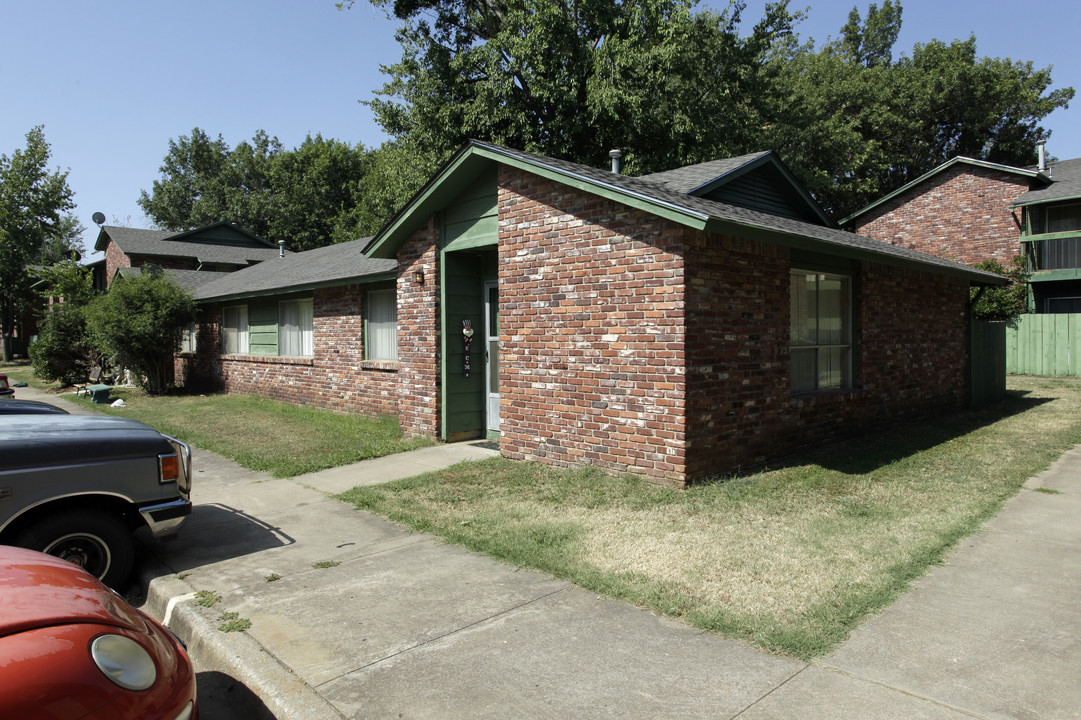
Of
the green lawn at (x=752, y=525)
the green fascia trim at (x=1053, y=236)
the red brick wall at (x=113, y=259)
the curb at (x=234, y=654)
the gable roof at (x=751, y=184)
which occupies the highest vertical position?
the red brick wall at (x=113, y=259)

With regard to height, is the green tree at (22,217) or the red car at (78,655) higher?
the green tree at (22,217)

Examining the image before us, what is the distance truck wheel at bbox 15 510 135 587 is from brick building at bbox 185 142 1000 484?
14.6ft

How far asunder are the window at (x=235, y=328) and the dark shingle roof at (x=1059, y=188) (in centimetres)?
2460

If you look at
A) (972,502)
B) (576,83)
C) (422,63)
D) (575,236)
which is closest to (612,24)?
(576,83)

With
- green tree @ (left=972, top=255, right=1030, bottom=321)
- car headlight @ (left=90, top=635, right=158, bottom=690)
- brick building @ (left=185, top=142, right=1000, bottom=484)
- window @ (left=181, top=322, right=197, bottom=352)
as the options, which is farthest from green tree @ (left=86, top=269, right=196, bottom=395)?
green tree @ (left=972, top=255, right=1030, bottom=321)

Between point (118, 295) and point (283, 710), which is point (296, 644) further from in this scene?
point (118, 295)

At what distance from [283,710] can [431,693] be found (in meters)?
0.68

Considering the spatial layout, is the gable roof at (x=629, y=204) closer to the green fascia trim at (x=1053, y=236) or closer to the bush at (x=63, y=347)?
A: the bush at (x=63, y=347)

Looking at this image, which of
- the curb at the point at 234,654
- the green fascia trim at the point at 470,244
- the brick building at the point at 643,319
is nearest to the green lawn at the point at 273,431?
the brick building at the point at 643,319

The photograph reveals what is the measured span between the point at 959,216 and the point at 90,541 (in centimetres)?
2898

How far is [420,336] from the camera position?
10.3m

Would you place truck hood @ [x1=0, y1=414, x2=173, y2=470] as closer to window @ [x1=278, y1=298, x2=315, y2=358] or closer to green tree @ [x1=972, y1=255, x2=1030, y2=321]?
window @ [x1=278, y1=298, x2=315, y2=358]

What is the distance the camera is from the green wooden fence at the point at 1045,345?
20.0m

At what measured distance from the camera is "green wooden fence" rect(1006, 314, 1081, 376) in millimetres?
19953
